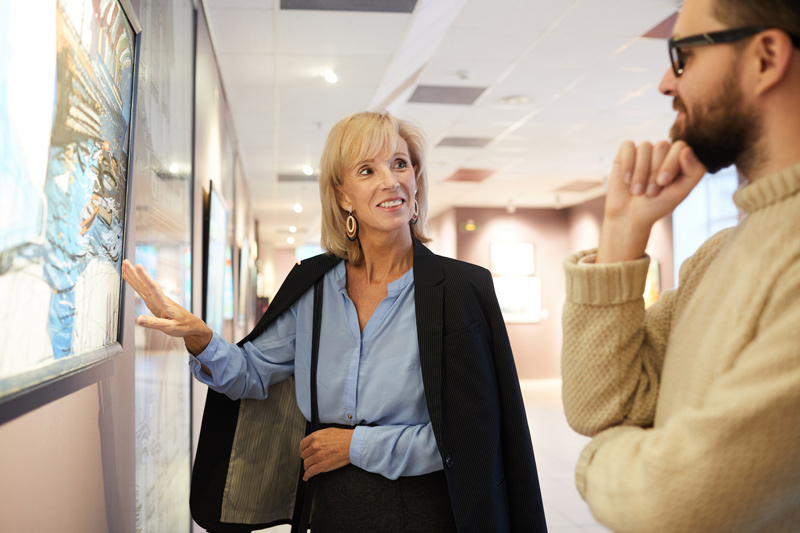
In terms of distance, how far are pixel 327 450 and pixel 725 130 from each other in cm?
121

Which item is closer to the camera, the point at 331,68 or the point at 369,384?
the point at 369,384

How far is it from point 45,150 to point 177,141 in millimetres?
1683

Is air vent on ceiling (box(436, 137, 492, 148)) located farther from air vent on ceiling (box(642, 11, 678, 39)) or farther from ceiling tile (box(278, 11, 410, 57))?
air vent on ceiling (box(642, 11, 678, 39))

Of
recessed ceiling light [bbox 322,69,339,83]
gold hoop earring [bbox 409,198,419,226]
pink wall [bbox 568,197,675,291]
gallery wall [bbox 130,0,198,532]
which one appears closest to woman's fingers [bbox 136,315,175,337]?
gallery wall [bbox 130,0,198,532]

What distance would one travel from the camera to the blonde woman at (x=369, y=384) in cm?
157

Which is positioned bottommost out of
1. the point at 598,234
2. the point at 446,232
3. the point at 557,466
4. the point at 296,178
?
the point at 557,466

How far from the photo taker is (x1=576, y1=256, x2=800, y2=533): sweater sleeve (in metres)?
0.69

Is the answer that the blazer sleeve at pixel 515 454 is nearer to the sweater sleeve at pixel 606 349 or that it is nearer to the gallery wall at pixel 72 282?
the sweater sleeve at pixel 606 349

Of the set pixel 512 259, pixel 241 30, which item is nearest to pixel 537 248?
pixel 512 259

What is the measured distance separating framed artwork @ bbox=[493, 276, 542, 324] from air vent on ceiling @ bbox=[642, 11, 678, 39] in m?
8.28

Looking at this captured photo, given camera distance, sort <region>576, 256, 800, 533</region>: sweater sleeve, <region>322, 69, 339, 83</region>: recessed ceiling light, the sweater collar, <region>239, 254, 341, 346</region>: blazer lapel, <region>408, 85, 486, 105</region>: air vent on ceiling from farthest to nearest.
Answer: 1. <region>408, 85, 486, 105</region>: air vent on ceiling
2. <region>322, 69, 339, 83</region>: recessed ceiling light
3. <region>239, 254, 341, 346</region>: blazer lapel
4. the sweater collar
5. <region>576, 256, 800, 533</region>: sweater sleeve

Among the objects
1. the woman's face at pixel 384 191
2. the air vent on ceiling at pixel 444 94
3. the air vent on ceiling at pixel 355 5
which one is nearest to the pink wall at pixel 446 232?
the air vent on ceiling at pixel 444 94

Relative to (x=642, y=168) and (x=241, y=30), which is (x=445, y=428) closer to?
(x=642, y=168)

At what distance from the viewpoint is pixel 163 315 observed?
1.48m
